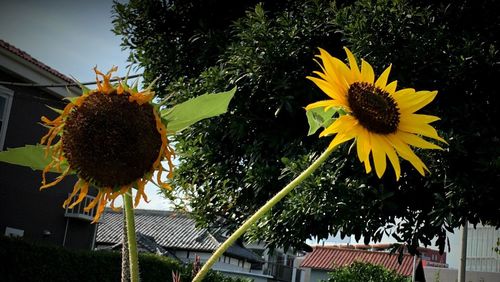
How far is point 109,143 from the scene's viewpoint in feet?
1.46

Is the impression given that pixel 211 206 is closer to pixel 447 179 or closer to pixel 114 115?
pixel 447 179

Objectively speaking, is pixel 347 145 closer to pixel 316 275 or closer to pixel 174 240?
pixel 174 240

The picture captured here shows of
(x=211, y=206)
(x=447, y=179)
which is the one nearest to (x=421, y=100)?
(x=447, y=179)

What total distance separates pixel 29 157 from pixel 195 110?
0.52 ft

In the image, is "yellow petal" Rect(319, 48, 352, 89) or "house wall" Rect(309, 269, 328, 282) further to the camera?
"house wall" Rect(309, 269, 328, 282)

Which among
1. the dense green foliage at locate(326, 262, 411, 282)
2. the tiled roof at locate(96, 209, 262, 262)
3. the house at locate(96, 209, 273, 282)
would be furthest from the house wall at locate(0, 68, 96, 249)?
the tiled roof at locate(96, 209, 262, 262)

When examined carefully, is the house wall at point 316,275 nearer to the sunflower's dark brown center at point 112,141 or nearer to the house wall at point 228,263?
the house wall at point 228,263

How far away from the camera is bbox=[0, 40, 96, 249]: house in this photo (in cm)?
1149

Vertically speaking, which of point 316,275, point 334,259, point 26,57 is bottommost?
point 316,275

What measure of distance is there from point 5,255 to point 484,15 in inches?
314

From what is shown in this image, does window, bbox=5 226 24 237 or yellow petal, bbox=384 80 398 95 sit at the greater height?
yellow petal, bbox=384 80 398 95

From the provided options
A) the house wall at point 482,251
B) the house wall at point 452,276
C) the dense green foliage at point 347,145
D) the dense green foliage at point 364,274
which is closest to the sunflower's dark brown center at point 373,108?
the dense green foliage at point 347,145

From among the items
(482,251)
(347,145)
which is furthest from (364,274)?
(347,145)

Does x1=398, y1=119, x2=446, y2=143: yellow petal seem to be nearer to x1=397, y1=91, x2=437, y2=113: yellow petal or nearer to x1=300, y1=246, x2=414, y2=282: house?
x1=397, y1=91, x2=437, y2=113: yellow petal
